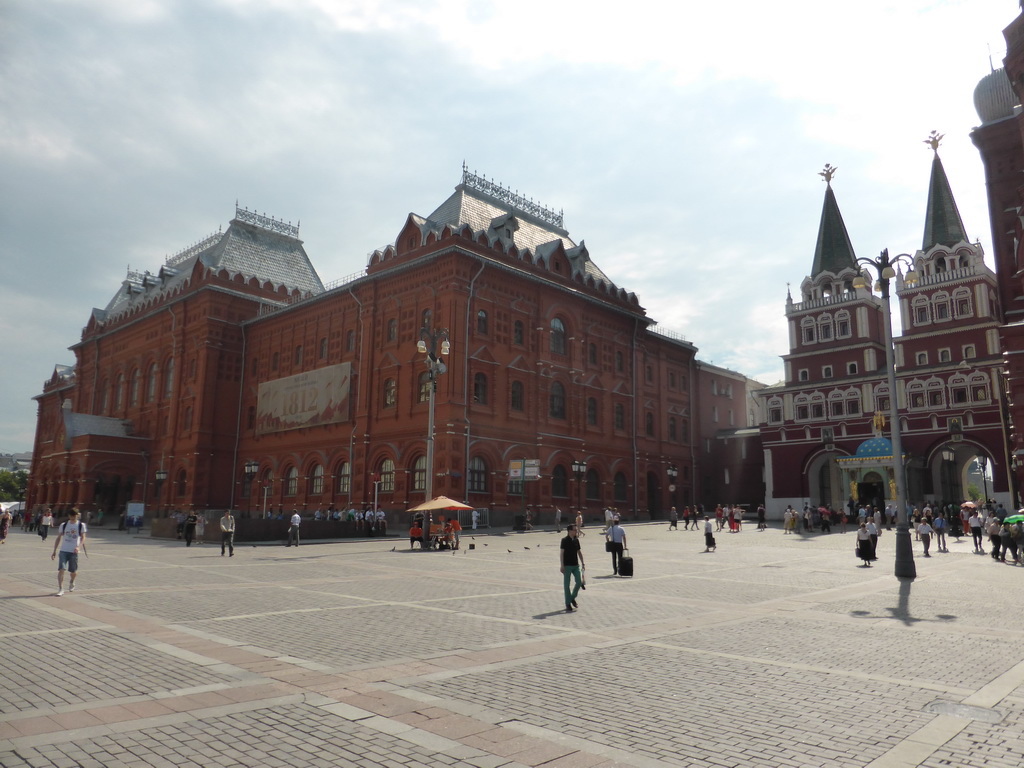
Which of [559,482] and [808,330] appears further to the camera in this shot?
[808,330]

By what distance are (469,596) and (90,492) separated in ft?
177

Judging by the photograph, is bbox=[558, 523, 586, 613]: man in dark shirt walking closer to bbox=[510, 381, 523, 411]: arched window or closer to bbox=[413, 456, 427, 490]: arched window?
bbox=[413, 456, 427, 490]: arched window

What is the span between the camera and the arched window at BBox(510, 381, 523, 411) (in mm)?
45478

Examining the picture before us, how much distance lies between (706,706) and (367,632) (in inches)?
213

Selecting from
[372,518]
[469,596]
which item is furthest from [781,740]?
[372,518]

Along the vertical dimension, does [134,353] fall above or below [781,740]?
above

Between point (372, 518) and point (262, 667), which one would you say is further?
point (372, 518)

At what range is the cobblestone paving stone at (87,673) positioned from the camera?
23.3 feet

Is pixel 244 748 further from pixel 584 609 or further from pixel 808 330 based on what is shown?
pixel 808 330

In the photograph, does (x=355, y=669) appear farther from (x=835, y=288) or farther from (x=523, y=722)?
(x=835, y=288)

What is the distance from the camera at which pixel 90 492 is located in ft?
191

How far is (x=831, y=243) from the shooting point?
6356 centimetres

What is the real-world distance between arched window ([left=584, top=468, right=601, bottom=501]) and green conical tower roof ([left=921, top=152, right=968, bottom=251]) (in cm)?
3222

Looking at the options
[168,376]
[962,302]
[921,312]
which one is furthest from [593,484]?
[168,376]
